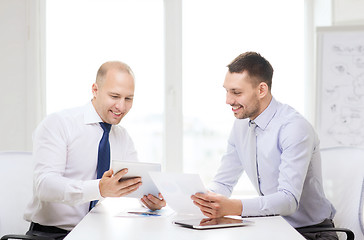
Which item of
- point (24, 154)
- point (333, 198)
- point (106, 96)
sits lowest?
point (333, 198)

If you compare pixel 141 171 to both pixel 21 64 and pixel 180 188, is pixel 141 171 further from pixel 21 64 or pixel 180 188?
pixel 21 64

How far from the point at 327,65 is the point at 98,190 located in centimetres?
266

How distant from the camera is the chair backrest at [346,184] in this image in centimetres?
280

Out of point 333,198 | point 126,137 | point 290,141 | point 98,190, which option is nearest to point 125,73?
point 126,137

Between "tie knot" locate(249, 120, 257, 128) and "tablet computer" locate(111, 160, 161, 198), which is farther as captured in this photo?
"tie knot" locate(249, 120, 257, 128)

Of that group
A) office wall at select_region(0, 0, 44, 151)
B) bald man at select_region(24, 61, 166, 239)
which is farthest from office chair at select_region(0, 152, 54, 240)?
office wall at select_region(0, 0, 44, 151)

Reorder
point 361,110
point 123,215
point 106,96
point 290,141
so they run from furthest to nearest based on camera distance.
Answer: point 361,110
point 106,96
point 290,141
point 123,215

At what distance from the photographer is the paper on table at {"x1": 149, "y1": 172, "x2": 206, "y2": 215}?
6.93ft

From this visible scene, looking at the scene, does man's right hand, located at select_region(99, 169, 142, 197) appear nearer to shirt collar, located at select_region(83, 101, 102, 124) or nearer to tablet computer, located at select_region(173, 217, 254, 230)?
tablet computer, located at select_region(173, 217, 254, 230)

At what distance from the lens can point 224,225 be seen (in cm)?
204

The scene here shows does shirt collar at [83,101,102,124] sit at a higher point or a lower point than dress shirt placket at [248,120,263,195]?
higher

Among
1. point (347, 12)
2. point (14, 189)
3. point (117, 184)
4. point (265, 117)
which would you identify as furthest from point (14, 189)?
point (347, 12)

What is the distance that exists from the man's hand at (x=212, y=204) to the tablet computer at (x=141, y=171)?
0.79 feet

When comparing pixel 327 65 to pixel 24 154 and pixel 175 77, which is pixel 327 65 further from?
pixel 24 154
